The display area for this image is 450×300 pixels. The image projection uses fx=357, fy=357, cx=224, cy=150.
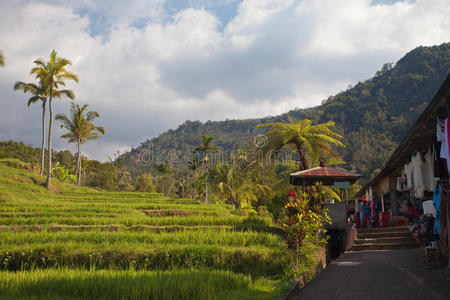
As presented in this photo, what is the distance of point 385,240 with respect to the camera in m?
13.6

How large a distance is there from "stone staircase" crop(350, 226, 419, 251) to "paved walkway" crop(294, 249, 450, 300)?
2.65 metres

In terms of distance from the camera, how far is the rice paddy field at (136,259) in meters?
6.71

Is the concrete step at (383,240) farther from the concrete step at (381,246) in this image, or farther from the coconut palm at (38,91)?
the coconut palm at (38,91)

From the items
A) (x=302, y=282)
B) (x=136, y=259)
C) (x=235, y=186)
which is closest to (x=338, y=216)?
(x=302, y=282)

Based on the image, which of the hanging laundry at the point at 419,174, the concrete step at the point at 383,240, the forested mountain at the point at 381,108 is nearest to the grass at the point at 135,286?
the hanging laundry at the point at 419,174

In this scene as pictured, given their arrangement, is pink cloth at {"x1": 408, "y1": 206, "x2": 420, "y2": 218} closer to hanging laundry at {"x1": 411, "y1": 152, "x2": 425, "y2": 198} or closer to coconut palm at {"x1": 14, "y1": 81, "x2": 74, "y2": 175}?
hanging laundry at {"x1": 411, "y1": 152, "x2": 425, "y2": 198}

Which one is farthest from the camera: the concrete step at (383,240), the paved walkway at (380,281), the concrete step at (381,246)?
the concrete step at (383,240)

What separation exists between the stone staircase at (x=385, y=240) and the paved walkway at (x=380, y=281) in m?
2.65

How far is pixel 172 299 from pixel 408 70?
90857 millimetres

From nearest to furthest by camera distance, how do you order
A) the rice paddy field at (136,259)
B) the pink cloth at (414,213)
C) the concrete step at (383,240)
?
the rice paddy field at (136,259) → the concrete step at (383,240) → the pink cloth at (414,213)

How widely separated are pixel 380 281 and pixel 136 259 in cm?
627

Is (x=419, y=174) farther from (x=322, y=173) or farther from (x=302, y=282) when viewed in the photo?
(x=322, y=173)

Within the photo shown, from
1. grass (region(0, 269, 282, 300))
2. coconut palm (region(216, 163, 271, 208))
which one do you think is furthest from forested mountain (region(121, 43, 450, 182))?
grass (region(0, 269, 282, 300))

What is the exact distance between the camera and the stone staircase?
13133 millimetres
